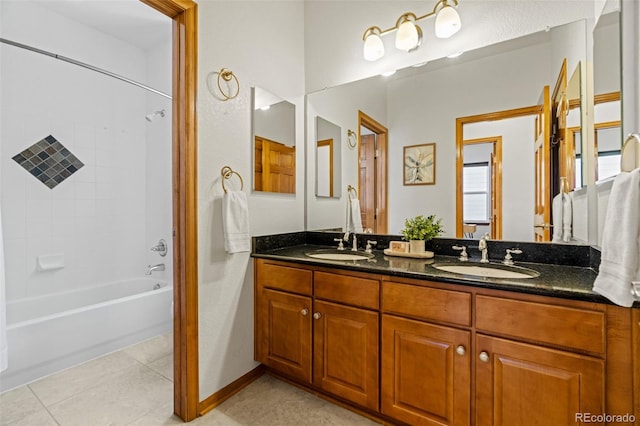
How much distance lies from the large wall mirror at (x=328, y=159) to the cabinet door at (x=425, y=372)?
115 cm

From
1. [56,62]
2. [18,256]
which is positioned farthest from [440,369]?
[56,62]

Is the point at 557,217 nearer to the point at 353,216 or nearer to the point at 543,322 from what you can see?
the point at 543,322

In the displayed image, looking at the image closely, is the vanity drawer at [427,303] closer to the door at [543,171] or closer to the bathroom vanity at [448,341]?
the bathroom vanity at [448,341]

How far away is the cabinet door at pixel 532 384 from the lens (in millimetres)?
1023

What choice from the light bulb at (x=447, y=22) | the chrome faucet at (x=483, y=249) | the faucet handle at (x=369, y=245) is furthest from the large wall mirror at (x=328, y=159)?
the chrome faucet at (x=483, y=249)

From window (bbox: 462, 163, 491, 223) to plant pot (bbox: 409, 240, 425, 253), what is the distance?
305 millimetres

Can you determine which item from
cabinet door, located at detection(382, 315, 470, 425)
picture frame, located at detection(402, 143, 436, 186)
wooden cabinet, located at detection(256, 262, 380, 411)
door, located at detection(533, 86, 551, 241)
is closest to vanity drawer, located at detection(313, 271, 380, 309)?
wooden cabinet, located at detection(256, 262, 380, 411)

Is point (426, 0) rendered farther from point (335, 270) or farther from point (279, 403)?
point (279, 403)

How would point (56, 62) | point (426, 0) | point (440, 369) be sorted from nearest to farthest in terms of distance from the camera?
1. point (440, 369)
2. point (426, 0)
3. point (56, 62)

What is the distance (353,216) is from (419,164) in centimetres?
59

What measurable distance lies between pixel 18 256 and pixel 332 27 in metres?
3.06

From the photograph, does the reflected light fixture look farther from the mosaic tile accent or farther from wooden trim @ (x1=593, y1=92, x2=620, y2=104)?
the mosaic tile accent

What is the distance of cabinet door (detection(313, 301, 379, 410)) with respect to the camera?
1.49 meters

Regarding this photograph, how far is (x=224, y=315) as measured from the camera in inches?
69.9
